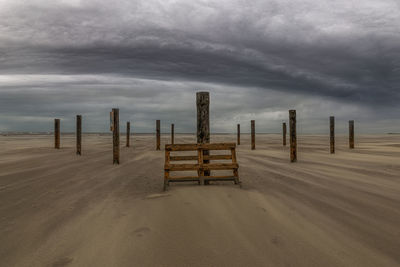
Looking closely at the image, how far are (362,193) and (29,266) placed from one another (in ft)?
23.1

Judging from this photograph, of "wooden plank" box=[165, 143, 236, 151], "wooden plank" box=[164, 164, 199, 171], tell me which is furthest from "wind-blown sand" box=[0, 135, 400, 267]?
"wooden plank" box=[165, 143, 236, 151]

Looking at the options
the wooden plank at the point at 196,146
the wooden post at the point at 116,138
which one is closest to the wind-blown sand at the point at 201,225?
the wooden plank at the point at 196,146

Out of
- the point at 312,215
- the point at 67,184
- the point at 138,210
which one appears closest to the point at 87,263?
the point at 138,210

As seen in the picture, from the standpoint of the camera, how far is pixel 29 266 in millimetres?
3068

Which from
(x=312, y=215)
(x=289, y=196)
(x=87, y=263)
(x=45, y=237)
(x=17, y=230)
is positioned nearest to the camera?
(x=87, y=263)

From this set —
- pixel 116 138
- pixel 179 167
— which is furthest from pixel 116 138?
pixel 179 167

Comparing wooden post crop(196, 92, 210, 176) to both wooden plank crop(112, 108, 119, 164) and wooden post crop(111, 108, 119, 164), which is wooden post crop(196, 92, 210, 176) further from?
wooden post crop(111, 108, 119, 164)

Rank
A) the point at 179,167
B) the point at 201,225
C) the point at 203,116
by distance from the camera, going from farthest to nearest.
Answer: the point at 203,116 → the point at 179,167 → the point at 201,225

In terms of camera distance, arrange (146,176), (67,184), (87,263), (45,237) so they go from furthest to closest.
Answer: (146,176), (67,184), (45,237), (87,263)

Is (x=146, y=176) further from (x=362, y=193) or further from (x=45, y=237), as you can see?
(x=362, y=193)

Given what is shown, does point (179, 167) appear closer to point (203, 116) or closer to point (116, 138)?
point (203, 116)

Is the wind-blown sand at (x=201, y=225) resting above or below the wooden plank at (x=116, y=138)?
below

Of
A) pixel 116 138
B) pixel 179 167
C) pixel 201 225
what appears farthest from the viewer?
pixel 116 138

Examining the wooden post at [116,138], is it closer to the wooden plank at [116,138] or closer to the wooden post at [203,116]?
the wooden plank at [116,138]
